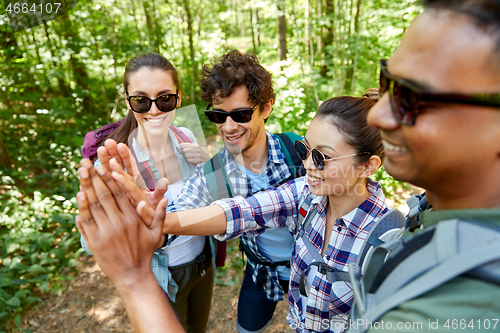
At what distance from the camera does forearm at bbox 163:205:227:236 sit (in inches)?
58.9

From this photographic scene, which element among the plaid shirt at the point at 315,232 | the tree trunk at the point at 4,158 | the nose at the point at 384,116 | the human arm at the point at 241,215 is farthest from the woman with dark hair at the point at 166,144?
the tree trunk at the point at 4,158

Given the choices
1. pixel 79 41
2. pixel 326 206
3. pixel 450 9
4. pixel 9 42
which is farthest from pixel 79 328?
pixel 9 42

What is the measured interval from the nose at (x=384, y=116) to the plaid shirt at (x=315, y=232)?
0.81m

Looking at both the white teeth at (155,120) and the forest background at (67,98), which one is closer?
the white teeth at (155,120)

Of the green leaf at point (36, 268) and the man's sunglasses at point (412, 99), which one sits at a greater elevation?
the man's sunglasses at point (412, 99)

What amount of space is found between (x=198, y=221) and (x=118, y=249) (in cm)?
60

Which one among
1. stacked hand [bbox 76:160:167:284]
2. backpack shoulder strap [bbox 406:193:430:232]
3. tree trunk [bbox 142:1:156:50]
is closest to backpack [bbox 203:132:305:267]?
stacked hand [bbox 76:160:167:284]

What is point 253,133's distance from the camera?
2354 millimetres

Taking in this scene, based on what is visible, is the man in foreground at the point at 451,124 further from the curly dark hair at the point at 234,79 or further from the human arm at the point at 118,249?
the curly dark hair at the point at 234,79

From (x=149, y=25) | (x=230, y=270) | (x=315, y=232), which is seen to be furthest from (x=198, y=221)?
(x=149, y=25)

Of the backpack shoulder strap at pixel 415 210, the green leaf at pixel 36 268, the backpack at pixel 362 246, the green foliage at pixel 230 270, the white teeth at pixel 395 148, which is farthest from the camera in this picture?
the green foliage at pixel 230 270

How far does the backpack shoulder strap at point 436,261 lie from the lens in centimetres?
65

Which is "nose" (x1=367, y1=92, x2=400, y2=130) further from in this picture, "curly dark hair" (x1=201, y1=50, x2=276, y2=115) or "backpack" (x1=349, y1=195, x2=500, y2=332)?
"curly dark hair" (x1=201, y1=50, x2=276, y2=115)

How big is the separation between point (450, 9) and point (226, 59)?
1894 mm
